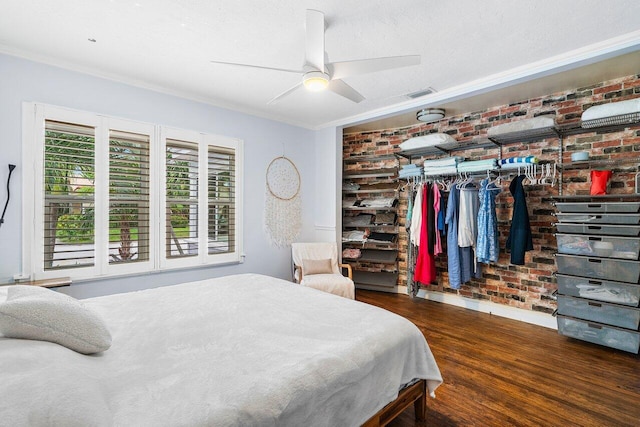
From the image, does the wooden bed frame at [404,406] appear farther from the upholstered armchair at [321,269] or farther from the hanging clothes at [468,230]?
the hanging clothes at [468,230]

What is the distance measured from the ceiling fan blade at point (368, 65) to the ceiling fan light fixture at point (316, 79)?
0.08 metres

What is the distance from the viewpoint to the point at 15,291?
137cm

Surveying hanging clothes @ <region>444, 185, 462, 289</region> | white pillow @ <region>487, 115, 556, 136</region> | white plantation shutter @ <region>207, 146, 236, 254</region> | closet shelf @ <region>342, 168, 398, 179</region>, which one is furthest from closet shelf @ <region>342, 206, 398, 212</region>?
white plantation shutter @ <region>207, 146, 236, 254</region>

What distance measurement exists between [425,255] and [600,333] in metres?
1.71

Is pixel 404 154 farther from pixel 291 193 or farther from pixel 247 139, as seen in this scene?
pixel 247 139

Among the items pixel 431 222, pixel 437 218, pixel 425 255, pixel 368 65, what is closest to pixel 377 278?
pixel 425 255

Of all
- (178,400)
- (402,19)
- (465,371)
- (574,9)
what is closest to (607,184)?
(574,9)

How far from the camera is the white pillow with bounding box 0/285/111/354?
1.11m

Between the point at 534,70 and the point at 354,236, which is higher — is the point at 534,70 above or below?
above

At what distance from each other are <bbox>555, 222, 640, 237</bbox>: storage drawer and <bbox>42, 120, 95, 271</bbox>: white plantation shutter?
439 cm

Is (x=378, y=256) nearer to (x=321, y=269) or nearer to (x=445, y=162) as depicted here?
(x=321, y=269)

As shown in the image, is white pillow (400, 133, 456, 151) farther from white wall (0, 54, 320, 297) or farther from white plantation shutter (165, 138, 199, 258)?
white plantation shutter (165, 138, 199, 258)

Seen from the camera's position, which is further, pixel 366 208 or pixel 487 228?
pixel 366 208

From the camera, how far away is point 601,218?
2604 mm
